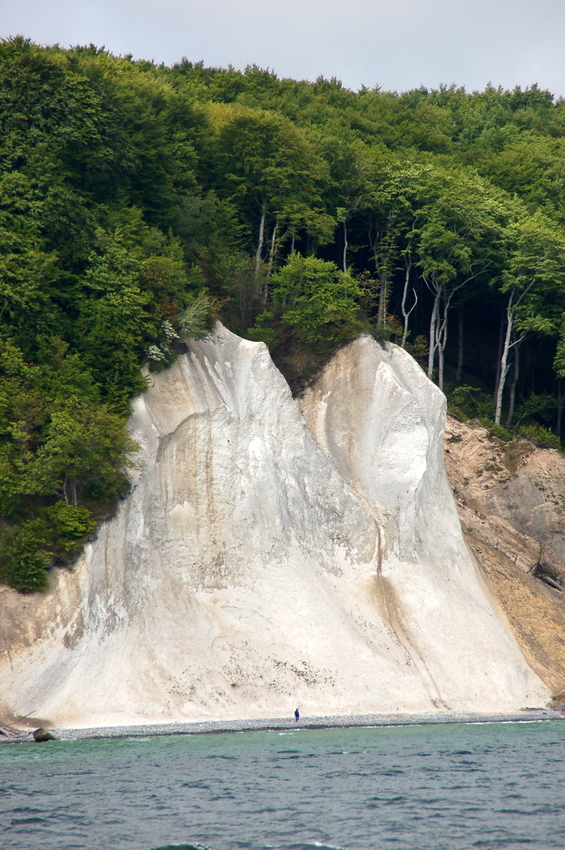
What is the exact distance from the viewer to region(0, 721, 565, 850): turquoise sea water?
18.7 meters

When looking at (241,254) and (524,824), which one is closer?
(524,824)

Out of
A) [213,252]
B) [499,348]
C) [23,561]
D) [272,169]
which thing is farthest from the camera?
[499,348]

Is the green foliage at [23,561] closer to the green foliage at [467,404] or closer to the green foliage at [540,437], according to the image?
the green foliage at [467,404]

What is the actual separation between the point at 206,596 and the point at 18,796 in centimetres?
1458

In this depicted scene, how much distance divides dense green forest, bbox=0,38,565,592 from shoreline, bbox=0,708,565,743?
5.74m

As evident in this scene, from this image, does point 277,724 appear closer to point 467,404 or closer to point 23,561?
point 23,561

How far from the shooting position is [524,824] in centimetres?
1973

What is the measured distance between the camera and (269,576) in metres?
36.8

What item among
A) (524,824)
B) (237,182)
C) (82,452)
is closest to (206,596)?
(82,452)

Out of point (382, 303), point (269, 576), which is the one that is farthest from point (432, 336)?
point (269, 576)

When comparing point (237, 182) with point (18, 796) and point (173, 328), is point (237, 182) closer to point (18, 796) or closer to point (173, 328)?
point (173, 328)

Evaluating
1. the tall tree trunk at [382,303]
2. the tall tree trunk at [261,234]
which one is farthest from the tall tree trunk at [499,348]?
the tall tree trunk at [261,234]

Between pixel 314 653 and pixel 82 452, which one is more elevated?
pixel 82 452

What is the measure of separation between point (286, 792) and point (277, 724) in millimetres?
8989
